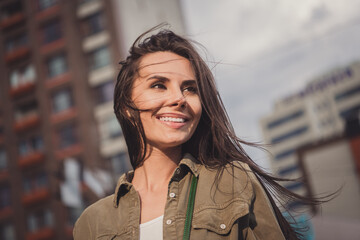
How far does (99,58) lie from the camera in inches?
845

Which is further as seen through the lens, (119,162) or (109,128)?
(109,128)

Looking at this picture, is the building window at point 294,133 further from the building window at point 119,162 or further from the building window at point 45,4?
the building window at point 45,4

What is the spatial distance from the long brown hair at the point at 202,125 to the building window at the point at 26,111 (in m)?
22.9

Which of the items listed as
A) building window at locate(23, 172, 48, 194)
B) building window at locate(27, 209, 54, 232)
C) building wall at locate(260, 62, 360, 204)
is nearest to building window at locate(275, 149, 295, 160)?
building wall at locate(260, 62, 360, 204)

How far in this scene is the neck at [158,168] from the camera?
184cm

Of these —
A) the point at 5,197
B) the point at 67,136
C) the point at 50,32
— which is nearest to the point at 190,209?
the point at 67,136

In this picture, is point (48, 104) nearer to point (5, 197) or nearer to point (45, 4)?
point (5, 197)

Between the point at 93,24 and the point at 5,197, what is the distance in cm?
1256

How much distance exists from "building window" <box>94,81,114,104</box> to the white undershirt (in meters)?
19.7

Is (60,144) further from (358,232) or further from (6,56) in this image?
(358,232)

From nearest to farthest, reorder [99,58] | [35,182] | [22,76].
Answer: [99,58] < [35,182] < [22,76]

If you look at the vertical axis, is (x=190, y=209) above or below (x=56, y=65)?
below

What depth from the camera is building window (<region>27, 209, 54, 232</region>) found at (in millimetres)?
21484

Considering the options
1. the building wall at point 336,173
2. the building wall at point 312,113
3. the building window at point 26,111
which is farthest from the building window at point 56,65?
the building wall at point 312,113
